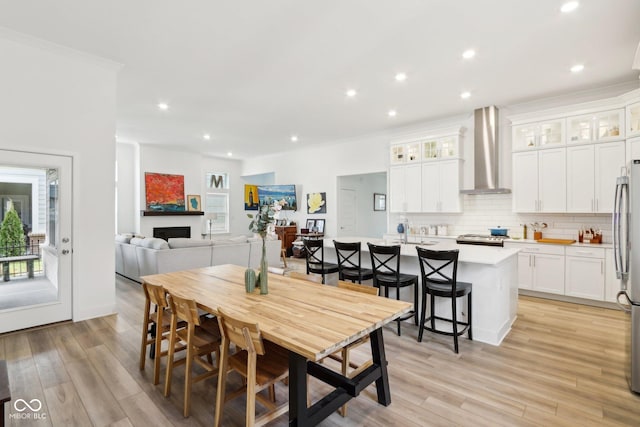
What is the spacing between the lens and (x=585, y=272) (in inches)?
176

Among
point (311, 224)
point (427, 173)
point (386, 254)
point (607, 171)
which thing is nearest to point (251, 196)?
point (311, 224)

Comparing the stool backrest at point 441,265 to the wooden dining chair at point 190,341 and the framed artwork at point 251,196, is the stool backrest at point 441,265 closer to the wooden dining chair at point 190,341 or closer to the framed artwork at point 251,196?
the wooden dining chair at point 190,341

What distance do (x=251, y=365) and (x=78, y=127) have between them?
151 inches

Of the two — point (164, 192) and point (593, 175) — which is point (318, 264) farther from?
point (164, 192)

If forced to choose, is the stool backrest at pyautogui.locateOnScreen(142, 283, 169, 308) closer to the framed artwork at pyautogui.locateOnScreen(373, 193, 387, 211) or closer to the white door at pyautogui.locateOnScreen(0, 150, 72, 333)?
the white door at pyautogui.locateOnScreen(0, 150, 72, 333)

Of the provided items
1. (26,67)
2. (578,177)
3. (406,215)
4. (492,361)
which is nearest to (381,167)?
(406,215)

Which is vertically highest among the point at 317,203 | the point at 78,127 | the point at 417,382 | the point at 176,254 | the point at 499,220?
the point at 78,127

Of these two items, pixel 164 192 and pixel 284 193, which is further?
pixel 284 193

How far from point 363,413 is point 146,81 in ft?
16.0

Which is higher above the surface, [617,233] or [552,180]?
[552,180]

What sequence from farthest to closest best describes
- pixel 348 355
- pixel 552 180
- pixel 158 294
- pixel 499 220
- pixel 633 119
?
pixel 499 220 < pixel 552 180 < pixel 633 119 < pixel 158 294 < pixel 348 355

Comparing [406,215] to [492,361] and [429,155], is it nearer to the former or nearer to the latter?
[429,155]

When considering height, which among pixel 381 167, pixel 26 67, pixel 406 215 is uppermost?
pixel 26 67

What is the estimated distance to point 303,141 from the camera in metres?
8.30
